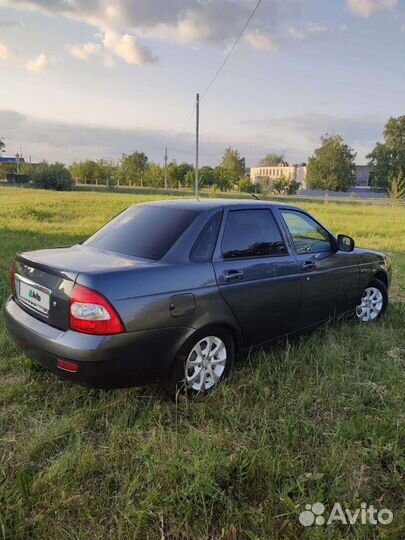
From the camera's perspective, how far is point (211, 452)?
242 cm

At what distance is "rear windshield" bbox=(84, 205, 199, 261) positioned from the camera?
312 centimetres

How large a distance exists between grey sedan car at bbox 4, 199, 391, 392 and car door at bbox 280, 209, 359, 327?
2 cm

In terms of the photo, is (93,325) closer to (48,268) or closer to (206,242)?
(48,268)

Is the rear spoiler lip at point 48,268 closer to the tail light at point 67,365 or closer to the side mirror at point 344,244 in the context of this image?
the tail light at point 67,365

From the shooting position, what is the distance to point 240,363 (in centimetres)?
372

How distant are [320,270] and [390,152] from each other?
3254 inches

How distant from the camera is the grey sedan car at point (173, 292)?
8.58 feet

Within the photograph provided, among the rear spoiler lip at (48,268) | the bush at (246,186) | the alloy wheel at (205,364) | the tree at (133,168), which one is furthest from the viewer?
the tree at (133,168)

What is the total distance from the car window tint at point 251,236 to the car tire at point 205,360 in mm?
660

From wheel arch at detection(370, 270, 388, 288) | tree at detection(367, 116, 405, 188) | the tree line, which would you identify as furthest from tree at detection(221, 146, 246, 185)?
wheel arch at detection(370, 270, 388, 288)

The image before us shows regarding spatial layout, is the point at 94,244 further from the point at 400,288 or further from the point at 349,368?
the point at 400,288

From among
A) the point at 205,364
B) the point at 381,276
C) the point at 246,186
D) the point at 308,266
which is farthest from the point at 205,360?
the point at 246,186

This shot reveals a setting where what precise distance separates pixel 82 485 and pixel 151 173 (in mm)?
85201

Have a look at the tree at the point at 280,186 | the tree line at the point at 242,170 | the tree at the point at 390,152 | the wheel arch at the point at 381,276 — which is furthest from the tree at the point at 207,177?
the wheel arch at the point at 381,276
